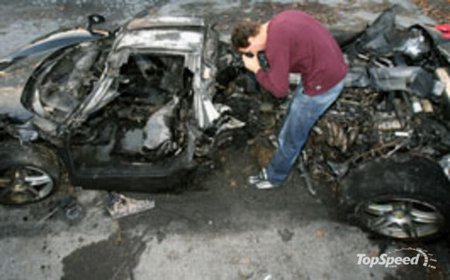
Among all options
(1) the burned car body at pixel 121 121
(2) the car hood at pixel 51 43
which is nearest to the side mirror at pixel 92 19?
(2) the car hood at pixel 51 43

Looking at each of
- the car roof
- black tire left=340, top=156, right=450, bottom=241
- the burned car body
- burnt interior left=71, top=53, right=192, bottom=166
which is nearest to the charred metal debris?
black tire left=340, top=156, right=450, bottom=241

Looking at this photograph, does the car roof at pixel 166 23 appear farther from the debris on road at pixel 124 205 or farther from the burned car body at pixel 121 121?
the debris on road at pixel 124 205

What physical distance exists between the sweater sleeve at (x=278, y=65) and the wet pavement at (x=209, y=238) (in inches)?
65.4

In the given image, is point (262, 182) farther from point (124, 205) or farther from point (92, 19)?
point (92, 19)

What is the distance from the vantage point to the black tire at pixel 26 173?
14.7 feet

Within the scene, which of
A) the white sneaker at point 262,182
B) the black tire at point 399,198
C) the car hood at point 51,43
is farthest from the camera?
the car hood at point 51,43

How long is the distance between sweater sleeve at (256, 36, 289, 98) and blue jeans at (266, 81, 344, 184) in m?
0.46

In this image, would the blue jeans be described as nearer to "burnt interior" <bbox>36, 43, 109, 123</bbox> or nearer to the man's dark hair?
the man's dark hair

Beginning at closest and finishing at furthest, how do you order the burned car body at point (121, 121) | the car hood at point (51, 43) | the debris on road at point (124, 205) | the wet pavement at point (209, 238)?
the wet pavement at point (209, 238)
the burned car body at point (121, 121)
the debris on road at point (124, 205)
the car hood at point (51, 43)

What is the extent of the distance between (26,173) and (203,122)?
7.16 feet

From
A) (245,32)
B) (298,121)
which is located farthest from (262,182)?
(245,32)

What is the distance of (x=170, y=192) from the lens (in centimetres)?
480

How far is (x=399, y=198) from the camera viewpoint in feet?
12.9

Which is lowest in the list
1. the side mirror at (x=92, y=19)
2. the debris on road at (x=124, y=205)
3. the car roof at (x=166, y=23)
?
the debris on road at (x=124, y=205)
